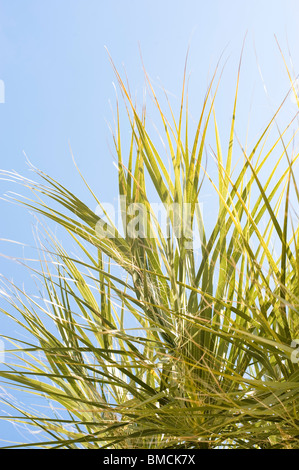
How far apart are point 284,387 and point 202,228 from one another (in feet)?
1.43

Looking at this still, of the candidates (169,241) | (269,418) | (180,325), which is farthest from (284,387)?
(169,241)

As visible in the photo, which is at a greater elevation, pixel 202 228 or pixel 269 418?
pixel 202 228

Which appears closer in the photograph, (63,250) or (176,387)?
(176,387)

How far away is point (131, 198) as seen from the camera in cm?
112

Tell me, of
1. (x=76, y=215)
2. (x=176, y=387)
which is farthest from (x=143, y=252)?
(x=176, y=387)

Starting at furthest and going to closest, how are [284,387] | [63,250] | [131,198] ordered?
1. [63,250]
2. [131,198]
3. [284,387]

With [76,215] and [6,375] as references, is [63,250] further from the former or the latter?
[6,375]

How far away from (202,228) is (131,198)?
0.17 meters

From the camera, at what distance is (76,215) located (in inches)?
46.5

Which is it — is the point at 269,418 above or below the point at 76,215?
below
